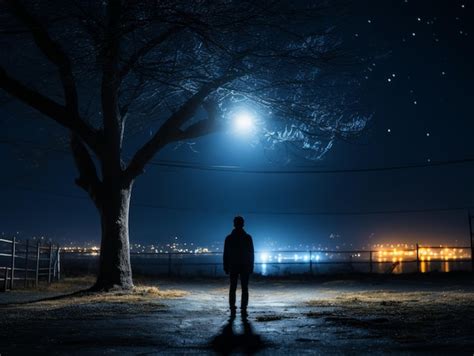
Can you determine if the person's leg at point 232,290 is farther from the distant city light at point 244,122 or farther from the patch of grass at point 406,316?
the distant city light at point 244,122

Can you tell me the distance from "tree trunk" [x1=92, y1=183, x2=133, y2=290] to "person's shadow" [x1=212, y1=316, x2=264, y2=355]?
7.84 metres

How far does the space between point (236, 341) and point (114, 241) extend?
9.21 meters

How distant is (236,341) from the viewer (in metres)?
6.65

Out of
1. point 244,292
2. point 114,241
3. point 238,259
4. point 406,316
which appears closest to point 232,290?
point 244,292

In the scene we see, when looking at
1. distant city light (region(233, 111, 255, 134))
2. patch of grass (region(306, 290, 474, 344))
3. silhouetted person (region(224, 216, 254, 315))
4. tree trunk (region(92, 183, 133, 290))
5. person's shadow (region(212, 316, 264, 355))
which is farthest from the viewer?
distant city light (region(233, 111, 255, 134))

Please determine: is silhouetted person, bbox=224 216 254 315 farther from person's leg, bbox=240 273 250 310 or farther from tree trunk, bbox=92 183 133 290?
tree trunk, bbox=92 183 133 290

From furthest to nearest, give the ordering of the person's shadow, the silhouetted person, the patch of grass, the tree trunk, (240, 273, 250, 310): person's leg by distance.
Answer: the tree trunk → the silhouetted person → (240, 273, 250, 310): person's leg → the patch of grass → the person's shadow

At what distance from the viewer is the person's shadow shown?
6117 mm

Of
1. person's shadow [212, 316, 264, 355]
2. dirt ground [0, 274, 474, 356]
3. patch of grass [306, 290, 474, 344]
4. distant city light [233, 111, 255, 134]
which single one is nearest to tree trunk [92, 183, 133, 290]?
dirt ground [0, 274, 474, 356]

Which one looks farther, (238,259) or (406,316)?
(238,259)

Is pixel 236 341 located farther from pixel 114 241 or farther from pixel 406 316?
pixel 114 241

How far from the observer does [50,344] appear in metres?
6.52

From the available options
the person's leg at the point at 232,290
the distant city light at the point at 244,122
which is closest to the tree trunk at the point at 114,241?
the distant city light at the point at 244,122

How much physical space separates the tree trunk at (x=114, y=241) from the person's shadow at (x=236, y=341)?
784cm
